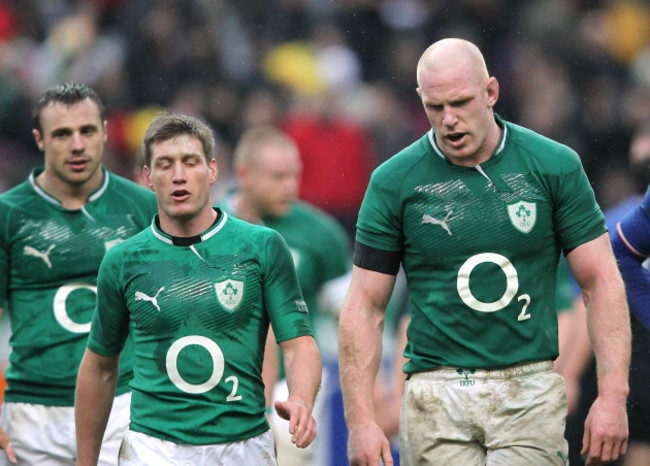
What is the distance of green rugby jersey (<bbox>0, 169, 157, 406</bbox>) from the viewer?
20.1ft

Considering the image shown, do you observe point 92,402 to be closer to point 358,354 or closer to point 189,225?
point 189,225

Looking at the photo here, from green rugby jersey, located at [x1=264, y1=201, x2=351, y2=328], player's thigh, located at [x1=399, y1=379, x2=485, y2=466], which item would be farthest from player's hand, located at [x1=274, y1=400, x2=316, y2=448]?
green rugby jersey, located at [x1=264, y1=201, x2=351, y2=328]

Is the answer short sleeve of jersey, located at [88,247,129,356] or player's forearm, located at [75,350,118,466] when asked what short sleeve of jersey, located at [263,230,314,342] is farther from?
player's forearm, located at [75,350,118,466]

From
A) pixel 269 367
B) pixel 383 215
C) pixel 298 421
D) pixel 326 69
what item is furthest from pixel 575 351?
pixel 326 69

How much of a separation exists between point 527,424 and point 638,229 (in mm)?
1363

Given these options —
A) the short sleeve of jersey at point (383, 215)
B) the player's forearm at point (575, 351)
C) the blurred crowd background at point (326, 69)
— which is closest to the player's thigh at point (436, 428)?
the short sleeve of jersey at point (383, 215)

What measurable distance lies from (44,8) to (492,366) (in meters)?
10.5

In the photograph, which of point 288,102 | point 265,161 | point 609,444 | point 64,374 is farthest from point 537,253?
point 288,102

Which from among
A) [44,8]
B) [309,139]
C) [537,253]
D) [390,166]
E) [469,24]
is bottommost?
[537,253]

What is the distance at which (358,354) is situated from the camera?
505 centimetres

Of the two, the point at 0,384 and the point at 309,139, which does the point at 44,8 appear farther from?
the point at 0,384

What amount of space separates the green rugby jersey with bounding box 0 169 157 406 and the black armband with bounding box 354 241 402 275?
4.78 feet

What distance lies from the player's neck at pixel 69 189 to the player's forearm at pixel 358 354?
1743mm

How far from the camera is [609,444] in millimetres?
4633
